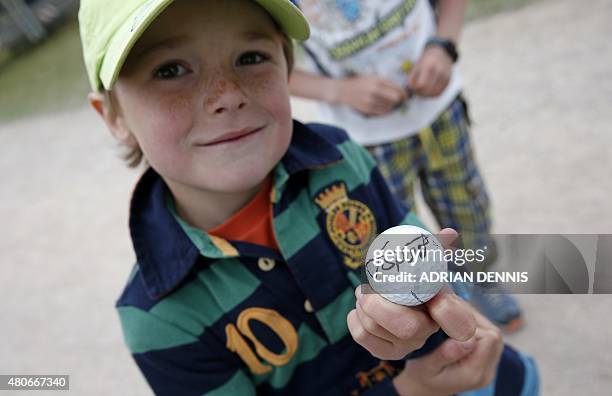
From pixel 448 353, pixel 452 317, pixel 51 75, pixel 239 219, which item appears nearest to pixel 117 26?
pixel 239 219

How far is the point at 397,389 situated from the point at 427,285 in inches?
15.1

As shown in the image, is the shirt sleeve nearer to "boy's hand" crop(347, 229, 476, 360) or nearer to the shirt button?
the shirt button

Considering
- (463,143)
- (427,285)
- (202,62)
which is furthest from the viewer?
(463,143)

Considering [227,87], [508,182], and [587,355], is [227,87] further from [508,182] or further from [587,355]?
[508,182]

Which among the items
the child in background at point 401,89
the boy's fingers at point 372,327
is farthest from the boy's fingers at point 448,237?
the child in background at point 401,89

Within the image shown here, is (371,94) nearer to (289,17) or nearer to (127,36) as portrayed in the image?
(289,17)

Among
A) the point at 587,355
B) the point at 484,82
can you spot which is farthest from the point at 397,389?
the point at 484,82

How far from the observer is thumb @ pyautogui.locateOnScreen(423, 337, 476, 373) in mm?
834

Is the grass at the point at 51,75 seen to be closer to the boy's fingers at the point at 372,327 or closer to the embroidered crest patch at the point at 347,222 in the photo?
the embroidered crest patch at the point at 347,222

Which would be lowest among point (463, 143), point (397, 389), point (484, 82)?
point (484, 82)

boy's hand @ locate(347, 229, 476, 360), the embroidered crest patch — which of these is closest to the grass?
the embroidered crest patch

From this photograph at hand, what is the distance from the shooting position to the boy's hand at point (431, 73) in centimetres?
128

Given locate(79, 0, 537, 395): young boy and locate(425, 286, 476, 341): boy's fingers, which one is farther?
locate(79, 0, 537, 395): young boy

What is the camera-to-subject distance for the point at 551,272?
59 cm
